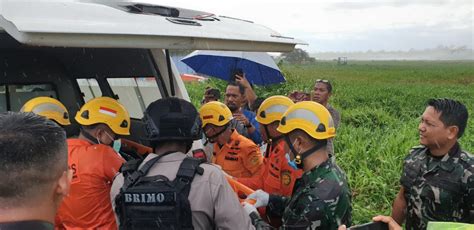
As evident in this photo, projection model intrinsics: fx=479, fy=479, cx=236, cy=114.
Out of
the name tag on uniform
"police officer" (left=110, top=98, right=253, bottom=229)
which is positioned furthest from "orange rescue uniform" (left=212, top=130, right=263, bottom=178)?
the name tag on uniform

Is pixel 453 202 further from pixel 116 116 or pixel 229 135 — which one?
pixel 116 116

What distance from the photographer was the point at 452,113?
293cm

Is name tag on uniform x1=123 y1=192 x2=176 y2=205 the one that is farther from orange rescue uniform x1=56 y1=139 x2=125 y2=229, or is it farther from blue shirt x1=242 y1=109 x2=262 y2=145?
blue shirt x1=242 y1=109 x2=262 y2=145

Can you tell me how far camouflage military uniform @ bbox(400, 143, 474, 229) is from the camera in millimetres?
2764

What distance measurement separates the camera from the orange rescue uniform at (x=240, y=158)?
12.6 ft

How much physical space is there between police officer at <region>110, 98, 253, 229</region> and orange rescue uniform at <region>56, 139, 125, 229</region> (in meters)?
0.27

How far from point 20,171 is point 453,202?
7.75 feet

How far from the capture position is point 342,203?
249 centimetres

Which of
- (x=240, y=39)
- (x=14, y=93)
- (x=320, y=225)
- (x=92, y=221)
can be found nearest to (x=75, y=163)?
(x=92, y=221)

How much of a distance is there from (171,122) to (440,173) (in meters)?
1.63

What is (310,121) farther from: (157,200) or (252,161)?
(252,161)

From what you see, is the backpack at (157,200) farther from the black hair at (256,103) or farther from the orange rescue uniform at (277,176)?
the black hair at (256,103)

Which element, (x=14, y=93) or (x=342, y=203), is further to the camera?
(x=14, y=93)

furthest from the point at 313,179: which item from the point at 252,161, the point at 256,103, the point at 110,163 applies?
the point at 256,103
